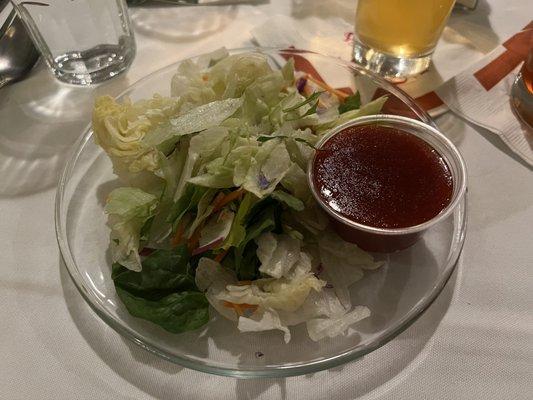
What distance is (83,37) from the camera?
162cm

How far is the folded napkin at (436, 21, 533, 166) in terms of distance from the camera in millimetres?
1416

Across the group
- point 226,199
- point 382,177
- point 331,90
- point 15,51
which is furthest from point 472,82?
point 15,51

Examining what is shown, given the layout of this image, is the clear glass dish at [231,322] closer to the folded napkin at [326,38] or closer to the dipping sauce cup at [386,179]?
the dipping sauce cup at [386,179]

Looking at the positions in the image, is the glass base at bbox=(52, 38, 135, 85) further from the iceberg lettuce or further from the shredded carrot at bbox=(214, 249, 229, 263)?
the shredded carrot at bbox=(214, 249, 229, 263)

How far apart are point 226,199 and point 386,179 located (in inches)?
13.9

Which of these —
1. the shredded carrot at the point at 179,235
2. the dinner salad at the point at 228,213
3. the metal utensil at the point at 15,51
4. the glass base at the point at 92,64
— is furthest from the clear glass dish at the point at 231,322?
the metal utensil at the point at 15,51

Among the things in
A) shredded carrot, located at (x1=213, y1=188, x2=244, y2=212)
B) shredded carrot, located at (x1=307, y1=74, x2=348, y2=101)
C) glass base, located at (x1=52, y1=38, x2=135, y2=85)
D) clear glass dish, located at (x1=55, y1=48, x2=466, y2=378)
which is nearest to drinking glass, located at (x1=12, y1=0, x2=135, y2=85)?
glass base, located at (x1=52, y1=38, x2=135, y2=85)

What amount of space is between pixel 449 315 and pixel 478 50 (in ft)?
3.03

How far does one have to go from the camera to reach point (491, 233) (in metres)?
1.24

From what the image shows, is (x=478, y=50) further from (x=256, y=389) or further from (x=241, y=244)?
(x=256, y=389)

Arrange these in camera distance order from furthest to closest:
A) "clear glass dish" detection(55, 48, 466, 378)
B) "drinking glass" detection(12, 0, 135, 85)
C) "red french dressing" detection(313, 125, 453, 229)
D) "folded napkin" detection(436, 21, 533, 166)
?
"drinking glass" detection(12, 0, 135, 85), "folded napkin" detection(436, 21, 533, 166), "red french dressing" detection(313, 125, 453, 229), "clear glass dish" detection(55, 48, 466, 378)

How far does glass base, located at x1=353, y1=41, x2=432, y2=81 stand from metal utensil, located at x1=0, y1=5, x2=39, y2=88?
1.01 m

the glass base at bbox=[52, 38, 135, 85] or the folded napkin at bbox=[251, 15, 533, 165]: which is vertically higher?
the glass base at bbox=[52, 38, 135, 85]

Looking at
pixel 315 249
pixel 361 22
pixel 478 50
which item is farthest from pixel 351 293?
pixel 478 50
